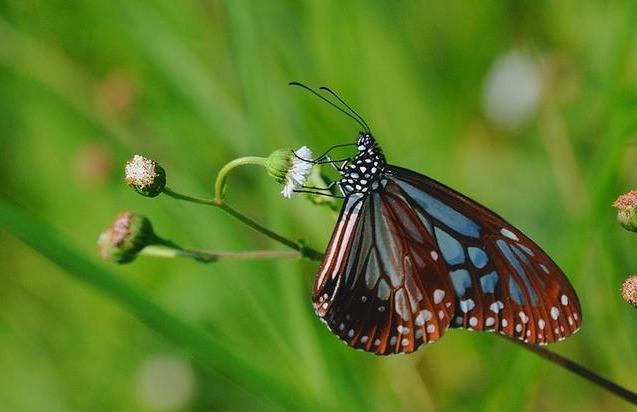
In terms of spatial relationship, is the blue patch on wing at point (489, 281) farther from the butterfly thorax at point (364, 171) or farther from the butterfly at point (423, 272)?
the butterfly thorax at point (364, 171)

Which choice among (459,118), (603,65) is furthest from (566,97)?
(459,118)

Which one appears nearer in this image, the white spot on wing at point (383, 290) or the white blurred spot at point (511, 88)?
the white spot on wing at point (383, 290)

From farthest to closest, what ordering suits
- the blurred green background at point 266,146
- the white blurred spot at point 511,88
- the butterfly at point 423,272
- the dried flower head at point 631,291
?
1. the white blurred spot at point 511,88
2. the blurred green background at point 266,146
3. the butterfly at point 423,272
4. the dried flower head at point 631,291

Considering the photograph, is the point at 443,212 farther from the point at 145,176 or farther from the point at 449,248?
the point at 145,176

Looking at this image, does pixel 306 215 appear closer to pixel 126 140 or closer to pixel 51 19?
pixel 126 140

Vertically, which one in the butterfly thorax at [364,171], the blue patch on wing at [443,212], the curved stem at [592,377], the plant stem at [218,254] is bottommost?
the curved stem at [592,377]

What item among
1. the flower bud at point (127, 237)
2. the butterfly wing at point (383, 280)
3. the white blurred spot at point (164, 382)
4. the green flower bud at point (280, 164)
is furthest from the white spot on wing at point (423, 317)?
the white blurred spot at point (164, 382)

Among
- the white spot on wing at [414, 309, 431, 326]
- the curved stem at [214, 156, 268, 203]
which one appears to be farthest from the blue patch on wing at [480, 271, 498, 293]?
the curved stem at [214, 156, 268, 203]

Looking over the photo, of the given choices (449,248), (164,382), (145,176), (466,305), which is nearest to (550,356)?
(466,305)
